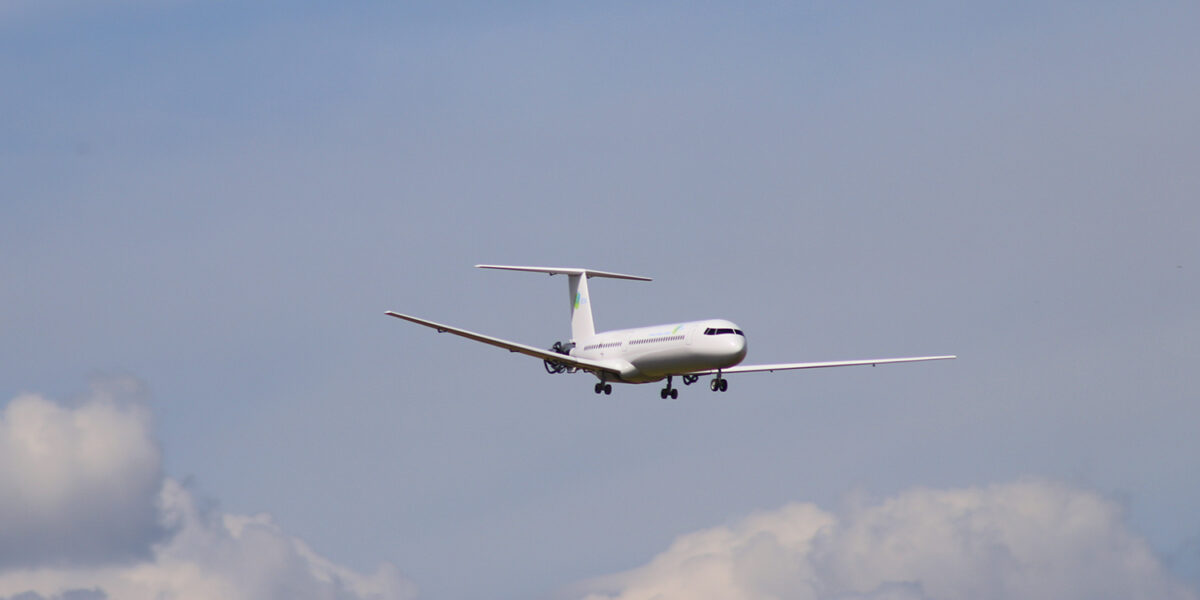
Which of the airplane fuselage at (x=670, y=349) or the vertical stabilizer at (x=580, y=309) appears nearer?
the airplane fuselage at (x=670, y=349)

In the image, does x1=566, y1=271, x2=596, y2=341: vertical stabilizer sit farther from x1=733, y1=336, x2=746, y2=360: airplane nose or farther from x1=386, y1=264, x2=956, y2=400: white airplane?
x1=733, y1=336, x2=746, y2=360: airplane nose

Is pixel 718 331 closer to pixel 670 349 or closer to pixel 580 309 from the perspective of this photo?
pixel 670 349

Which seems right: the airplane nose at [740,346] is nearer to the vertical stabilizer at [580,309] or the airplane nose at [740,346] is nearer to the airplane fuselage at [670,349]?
the airplane fuselage at [670,349]

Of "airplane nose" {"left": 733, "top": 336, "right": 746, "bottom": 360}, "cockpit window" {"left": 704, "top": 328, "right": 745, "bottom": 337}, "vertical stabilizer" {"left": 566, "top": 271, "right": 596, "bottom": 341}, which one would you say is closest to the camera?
"airplane nose" {"left": 733, "top": 336, "right": 746, "bottom": 360}

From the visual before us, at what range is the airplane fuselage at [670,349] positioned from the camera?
118 m

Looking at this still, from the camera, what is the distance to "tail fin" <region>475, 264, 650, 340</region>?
13375cm

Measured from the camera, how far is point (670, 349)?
120375 mm

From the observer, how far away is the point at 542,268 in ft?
449

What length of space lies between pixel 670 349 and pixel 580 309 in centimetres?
1580

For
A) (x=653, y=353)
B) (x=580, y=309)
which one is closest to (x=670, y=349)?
(x=653, y=353)

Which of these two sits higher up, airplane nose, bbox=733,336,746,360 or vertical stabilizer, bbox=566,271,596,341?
vertical stabilizer, bbox=566,271,596,341

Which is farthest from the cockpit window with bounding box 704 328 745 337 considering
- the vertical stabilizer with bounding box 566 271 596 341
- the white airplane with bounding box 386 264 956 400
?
the vertical stabilizer with bounding box 566 271 596 341

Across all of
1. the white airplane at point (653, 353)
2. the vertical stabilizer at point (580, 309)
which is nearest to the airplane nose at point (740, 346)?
the white airplane at point (653, 353)

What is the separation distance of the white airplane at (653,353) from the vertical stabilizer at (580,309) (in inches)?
2.3
